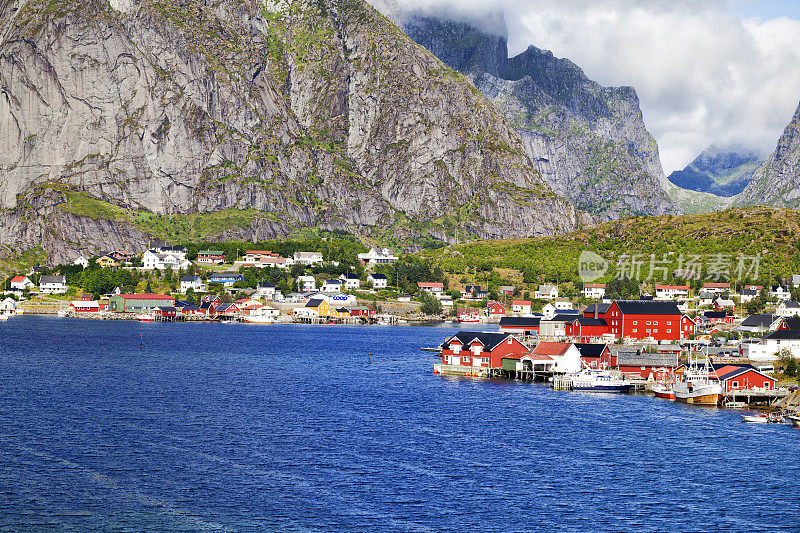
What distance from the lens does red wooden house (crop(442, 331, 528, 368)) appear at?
9631cm

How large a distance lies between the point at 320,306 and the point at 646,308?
88.3 metres

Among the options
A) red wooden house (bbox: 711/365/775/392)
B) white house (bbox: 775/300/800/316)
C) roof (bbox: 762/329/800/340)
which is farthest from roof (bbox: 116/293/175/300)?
red wooden house (bbox: 711/365/775/392)

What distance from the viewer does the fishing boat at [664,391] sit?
80500mm

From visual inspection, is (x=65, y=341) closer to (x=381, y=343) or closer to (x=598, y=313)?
(x=381, y=343)

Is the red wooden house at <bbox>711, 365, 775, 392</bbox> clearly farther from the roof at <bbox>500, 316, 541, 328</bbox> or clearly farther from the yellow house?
the yellow house

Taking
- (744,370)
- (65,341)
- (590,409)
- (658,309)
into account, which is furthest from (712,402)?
(65,341)

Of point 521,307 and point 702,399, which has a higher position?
point 521,307

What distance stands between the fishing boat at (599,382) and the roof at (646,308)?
1217 inches

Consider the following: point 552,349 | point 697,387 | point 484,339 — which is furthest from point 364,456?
point 552,349

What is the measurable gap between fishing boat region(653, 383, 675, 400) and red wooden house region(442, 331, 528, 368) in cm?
1661

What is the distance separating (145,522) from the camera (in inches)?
1550

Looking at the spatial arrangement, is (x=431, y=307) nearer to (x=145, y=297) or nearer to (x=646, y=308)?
(x=145, y=297)

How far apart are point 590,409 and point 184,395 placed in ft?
109

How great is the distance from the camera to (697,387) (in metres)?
77.6
